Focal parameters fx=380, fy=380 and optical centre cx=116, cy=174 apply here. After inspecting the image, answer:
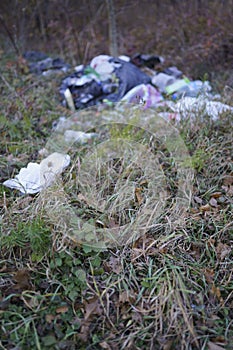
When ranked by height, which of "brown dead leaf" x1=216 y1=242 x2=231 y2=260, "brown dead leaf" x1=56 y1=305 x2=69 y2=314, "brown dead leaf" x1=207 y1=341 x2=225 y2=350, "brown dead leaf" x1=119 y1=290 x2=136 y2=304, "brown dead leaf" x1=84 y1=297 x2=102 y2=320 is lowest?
"brown dead leaf" x1=207 y1=341 x2=225 y2=350

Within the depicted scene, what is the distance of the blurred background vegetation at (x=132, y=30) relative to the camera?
535 centimetres

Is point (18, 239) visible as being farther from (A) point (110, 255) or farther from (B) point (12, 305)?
(A) point (110, 255)

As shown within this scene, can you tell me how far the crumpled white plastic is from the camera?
2500 millimetres

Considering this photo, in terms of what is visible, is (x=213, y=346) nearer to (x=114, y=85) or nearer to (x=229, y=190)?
(x=229, y=190)

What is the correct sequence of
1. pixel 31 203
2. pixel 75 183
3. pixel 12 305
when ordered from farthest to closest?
pixel 75 183
pixel 31 203
pixel 12 305

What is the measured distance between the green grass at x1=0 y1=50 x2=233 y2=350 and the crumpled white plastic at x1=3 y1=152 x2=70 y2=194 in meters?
0.06

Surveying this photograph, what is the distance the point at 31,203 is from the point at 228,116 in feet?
6.02

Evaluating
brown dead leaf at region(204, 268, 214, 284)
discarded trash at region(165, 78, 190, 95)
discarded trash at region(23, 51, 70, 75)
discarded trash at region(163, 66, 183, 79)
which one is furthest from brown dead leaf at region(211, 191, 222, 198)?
discarded trash at region(23, 51, 70, 75)

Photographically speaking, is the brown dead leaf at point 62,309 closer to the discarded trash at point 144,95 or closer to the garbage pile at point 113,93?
the garbage pile at point 113,93

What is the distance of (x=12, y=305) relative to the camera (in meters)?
1.81

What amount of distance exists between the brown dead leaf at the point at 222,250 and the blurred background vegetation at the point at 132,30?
11.3 ft

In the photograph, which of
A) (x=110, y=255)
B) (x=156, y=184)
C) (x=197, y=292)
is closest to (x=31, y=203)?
(x=110, y=255)

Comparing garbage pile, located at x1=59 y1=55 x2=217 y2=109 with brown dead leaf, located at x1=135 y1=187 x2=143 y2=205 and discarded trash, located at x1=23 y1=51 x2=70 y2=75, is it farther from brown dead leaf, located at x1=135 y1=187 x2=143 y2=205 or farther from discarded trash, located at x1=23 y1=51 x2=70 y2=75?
brown dead leaf, located at x1=135 y1=187 x2=143 y2=205

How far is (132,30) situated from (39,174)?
16.0ft
